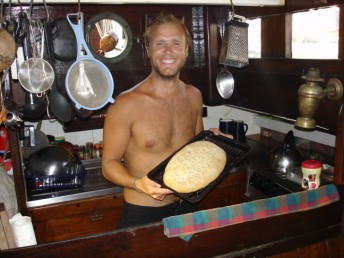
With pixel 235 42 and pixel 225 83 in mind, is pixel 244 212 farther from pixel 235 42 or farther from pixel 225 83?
pixel 225 83

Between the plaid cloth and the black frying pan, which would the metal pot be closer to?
the plaid cloth

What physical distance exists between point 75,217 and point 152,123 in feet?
3.11

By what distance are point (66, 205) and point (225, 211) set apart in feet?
4.07

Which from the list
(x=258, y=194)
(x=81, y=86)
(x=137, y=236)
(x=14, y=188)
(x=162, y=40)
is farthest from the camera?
(x=258, y=194)

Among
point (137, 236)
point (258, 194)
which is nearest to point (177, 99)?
point (137, 236)

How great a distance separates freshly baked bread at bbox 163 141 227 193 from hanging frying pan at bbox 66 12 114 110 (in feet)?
1.67

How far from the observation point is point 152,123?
1709 millimetres

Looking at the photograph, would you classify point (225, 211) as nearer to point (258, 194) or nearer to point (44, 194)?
point (258, 194)

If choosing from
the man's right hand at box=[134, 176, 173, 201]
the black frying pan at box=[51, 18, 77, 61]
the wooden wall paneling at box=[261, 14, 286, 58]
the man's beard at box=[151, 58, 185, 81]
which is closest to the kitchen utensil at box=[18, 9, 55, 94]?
the man's beard at box=[151, 58, 185, 81]

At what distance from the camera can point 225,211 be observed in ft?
4.29

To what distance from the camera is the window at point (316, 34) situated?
1.77m

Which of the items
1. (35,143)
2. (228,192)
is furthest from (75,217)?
(228,192)

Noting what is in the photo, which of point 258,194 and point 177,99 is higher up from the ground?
point 177,99

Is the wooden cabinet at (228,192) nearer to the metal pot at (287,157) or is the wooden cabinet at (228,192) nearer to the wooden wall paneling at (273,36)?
the metal pot at (287,157)
